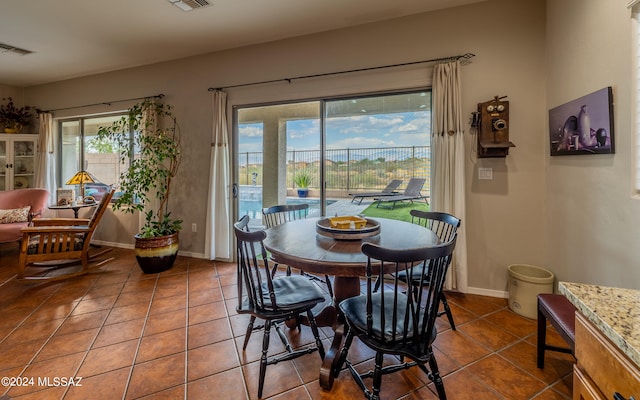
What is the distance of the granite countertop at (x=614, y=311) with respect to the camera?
27.1 inches

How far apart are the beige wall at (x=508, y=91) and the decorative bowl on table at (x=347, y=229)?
139 centimetres

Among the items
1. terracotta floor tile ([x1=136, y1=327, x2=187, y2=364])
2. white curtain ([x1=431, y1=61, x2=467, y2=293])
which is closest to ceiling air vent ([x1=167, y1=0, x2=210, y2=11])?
white curtain ([x1=431, y1=61, x2=467, y2=293])

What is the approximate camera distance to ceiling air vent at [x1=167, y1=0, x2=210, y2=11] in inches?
108

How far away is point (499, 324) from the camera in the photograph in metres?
2.29

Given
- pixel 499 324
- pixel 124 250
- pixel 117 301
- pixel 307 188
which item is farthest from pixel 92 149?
pixel 499 324

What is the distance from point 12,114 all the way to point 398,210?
22.4 feet

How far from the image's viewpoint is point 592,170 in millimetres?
1942

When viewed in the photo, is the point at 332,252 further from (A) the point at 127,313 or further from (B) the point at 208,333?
(A) the point at 127,313

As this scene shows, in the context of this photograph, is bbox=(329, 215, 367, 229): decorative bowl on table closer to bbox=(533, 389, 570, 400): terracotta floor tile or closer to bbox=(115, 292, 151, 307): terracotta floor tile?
bbox=(533, 389, 570, 400): terracotta floor tile

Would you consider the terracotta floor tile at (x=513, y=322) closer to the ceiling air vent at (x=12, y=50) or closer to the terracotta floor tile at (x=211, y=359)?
the terracotta floor tile at (x=211, y=359)

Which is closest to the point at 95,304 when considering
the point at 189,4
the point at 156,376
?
the point at 156,376

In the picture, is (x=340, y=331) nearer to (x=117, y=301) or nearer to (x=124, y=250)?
(x=117, y=301)

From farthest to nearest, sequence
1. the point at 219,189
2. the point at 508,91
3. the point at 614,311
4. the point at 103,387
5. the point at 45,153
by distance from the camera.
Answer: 1. the point at 45,153
2. the point at 219,189
3. the point at 508,91
4. the point at 103,387
5. the point at 614,311

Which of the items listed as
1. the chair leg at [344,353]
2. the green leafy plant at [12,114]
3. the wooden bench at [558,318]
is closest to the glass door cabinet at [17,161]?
the green leafy plant at [12,114]
